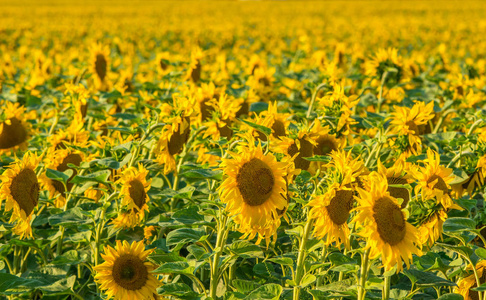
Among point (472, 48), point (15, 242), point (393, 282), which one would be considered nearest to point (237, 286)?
point (393, 282)

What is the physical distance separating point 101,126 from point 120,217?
1939mm

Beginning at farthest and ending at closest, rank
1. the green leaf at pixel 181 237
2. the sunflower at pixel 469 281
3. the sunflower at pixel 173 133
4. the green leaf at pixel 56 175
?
the sunflower at pixel 173 133
the green leaf at pixel 56 175
the sunflower at pixel 469 281
the green leaf at pixel 181 237

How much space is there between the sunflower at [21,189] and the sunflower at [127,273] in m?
0.59

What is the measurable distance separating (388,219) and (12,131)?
2.89 meters

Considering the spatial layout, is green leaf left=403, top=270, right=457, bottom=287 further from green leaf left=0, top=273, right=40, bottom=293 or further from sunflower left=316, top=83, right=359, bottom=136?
green leaf left=0, top=273, right=40, bottom=293

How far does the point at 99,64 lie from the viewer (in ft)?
17.4

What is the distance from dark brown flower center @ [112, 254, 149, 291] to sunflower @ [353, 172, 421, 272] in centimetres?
115

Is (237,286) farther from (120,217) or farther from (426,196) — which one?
(426,196)

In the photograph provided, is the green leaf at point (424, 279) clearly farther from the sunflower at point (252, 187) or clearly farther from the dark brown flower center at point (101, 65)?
the dark brown flower center at point (101, 65)

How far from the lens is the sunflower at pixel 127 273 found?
259 cm

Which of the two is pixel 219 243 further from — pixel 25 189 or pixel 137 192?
pixel 25 189

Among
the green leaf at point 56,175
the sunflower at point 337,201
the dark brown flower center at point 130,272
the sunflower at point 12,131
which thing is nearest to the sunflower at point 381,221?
the sunflower at point 337,201

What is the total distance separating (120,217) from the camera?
2.94m

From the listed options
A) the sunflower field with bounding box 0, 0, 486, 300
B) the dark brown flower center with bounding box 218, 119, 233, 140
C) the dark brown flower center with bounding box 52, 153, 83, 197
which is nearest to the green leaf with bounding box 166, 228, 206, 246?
the sunflower field with bounding box 0, 0, 486, 300
